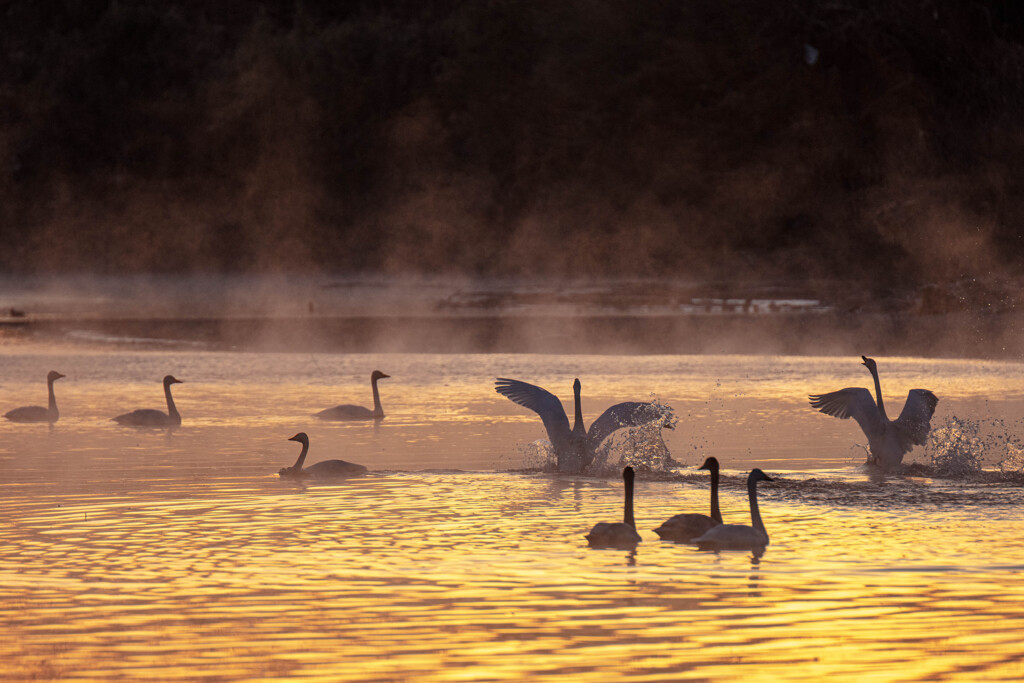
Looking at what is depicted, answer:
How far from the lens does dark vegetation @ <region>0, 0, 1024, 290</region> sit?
60938 millimetres

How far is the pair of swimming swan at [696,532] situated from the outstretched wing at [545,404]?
130 inches

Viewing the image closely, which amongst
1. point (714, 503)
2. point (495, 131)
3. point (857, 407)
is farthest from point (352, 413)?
point (495, 131)

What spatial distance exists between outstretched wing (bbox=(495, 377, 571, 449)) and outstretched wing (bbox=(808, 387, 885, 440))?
2.26m

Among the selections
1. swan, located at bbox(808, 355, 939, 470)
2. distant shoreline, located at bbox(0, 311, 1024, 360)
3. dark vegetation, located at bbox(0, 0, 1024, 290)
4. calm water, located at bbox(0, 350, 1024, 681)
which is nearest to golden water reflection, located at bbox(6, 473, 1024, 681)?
calm water, located at bbox(0, 350, 1024, 681)

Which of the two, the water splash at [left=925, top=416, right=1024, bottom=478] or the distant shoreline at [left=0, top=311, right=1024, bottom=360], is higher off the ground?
the distant shoreline at [left=0, top=311, right=1024, bottom=360]

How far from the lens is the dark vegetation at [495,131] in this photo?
60.9m

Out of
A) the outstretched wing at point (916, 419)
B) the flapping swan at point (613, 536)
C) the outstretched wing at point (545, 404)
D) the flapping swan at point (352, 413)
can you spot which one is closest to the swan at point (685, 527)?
the flapping swan at point (613, 536)

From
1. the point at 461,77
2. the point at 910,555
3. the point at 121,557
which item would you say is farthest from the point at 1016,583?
the point at 461,77

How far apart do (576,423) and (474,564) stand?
4612 mm

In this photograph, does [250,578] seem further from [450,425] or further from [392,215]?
[392,215]

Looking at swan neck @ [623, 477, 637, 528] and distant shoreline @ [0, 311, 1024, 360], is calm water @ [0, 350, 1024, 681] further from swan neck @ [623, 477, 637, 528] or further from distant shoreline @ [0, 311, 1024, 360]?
distant shoreline @ [0, 311, 1024, 360]

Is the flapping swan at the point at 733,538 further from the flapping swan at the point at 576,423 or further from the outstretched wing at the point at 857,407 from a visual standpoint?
the outstretched wing at the point at 857,407

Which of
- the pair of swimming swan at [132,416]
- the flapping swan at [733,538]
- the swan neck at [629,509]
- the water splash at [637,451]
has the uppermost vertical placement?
the pair of swimming swan at [132,416]

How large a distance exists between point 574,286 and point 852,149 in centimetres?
1413
